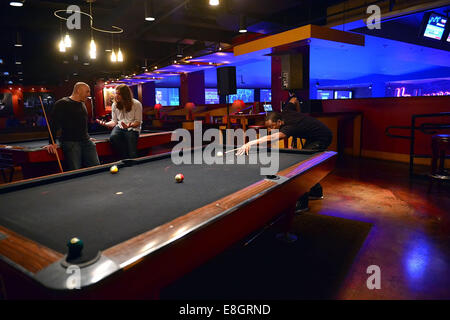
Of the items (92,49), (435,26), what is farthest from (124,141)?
(435,26)

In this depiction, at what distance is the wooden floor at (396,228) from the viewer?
6.53ft

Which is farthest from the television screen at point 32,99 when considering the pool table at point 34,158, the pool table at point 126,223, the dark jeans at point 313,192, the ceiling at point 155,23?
the pool table at point 126,223

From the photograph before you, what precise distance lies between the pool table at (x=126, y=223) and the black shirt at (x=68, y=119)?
142 centimetres

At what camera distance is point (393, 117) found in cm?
654

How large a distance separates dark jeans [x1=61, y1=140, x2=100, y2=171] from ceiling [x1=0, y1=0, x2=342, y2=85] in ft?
8.85

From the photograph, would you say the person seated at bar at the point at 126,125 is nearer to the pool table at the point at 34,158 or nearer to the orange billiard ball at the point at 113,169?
the pool table at the point at 34,158

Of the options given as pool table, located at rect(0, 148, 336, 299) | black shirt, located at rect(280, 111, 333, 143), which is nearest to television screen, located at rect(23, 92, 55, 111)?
black shirt, located at rect(280, 111, 333, 143)

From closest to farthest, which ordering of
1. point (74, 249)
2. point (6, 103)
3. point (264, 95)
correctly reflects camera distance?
point (74, 249) < point (6, 103) < point (264, 95)

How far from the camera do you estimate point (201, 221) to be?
1.28m

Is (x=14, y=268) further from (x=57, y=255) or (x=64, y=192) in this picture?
(x=64, y=192)

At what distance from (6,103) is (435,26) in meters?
21.4

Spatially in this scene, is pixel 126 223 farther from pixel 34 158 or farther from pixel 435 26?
pixel 435 26
